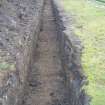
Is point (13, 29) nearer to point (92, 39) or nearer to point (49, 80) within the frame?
point (92, 39)

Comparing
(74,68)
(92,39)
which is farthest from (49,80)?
(74,68)

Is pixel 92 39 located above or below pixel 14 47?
below

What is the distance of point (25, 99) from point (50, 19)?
8.73 m

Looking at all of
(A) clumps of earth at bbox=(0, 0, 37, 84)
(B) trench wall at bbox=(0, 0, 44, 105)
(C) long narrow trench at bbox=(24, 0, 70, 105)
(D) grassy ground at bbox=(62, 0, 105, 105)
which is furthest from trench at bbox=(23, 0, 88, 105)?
(A) clumps of earth at bbox=(0, 0, 37, 84)

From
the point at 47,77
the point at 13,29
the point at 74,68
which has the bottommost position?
the point at 47,77

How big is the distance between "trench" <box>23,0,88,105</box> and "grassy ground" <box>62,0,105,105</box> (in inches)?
10.8

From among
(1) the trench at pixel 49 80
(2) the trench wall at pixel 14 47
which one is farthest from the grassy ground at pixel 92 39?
(2) the trench wall at pixel 14 47

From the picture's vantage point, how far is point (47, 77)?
38.1 ft

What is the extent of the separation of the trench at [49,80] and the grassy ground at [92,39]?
0.27 metres

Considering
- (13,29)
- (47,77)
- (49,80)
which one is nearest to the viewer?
(13,29)

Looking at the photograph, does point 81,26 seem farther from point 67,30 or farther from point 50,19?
point 50,19

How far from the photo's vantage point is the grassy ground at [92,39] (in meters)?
7.18

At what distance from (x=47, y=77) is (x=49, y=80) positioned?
0.85 feet

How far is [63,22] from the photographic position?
12133 mm
